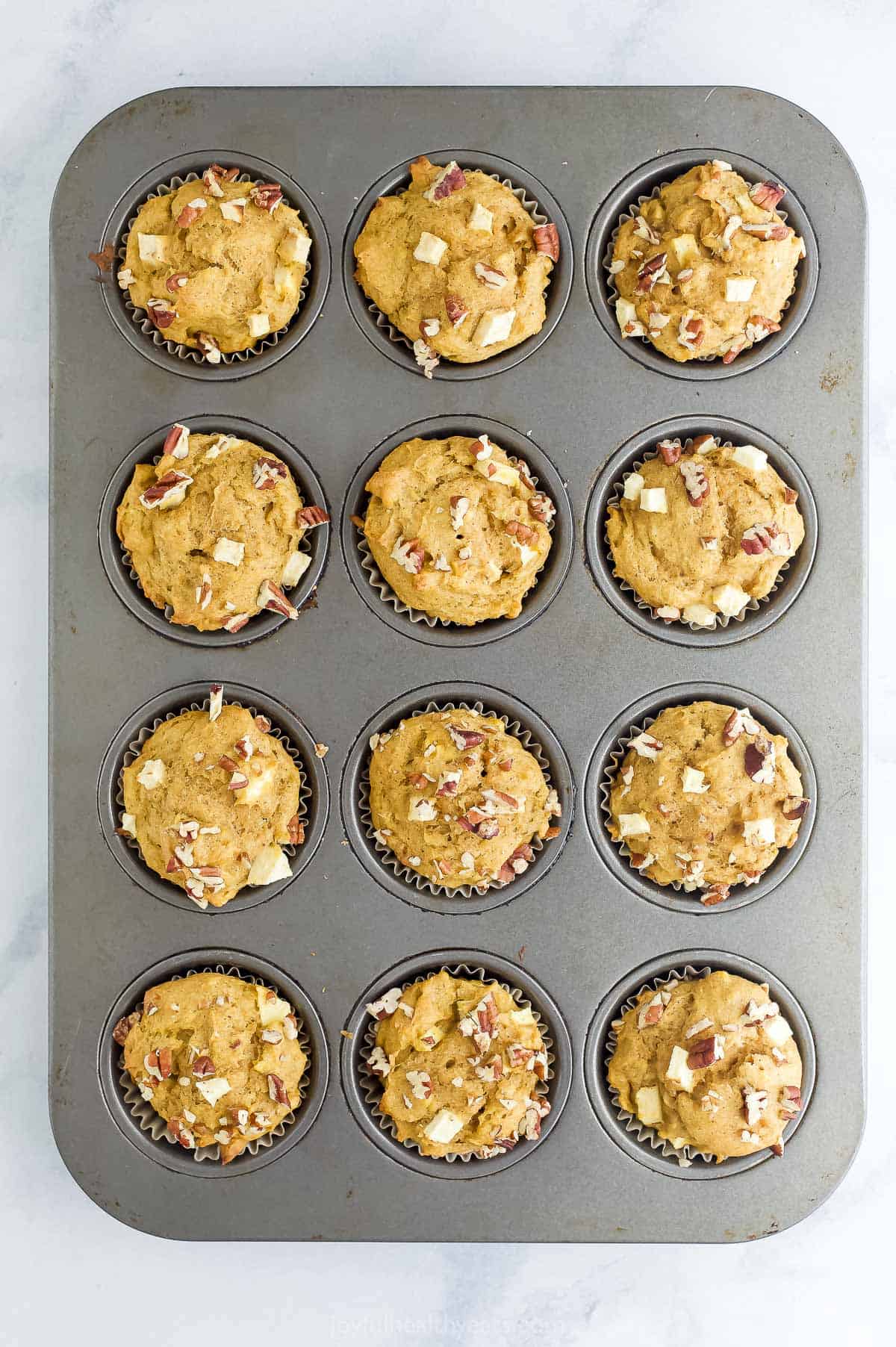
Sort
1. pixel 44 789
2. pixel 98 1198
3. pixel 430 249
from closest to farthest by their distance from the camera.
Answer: pixel 430 249 < pixel 98 1198 < pixel 44 789

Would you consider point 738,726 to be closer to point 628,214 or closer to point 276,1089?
point 628,214

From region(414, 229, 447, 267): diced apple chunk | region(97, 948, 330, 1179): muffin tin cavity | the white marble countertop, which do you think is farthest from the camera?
the white marble countertop

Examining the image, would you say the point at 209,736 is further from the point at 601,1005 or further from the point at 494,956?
the point at 601,1005

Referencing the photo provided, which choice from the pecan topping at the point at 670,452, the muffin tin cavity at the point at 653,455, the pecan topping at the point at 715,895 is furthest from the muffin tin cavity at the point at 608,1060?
the pecan topping at the point at 670,452

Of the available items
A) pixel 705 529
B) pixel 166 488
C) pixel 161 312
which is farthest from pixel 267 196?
pixel 705 529

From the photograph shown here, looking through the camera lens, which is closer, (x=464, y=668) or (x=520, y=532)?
(x=520, y=532)

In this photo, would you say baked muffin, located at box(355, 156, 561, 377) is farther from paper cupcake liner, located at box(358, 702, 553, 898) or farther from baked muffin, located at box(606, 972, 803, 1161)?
baked muffin, located at box(606, 972, 803, 1161)

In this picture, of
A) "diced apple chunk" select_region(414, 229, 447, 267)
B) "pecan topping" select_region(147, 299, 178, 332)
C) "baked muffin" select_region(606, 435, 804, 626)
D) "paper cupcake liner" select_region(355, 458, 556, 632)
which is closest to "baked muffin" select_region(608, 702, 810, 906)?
"baked muffin" select_region(606, 435, 804, 626)
